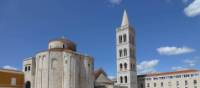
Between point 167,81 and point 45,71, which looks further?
point 167,81

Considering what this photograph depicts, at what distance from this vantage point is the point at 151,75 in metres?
76.9

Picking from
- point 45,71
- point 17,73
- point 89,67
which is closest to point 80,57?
point 89,67

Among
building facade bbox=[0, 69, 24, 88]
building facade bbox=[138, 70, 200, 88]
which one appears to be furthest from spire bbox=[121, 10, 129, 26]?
building facade bbox=[0, 69, 24, 88]

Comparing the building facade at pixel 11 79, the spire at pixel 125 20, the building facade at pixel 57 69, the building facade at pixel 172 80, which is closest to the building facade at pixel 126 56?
the spire at pixel 125 20

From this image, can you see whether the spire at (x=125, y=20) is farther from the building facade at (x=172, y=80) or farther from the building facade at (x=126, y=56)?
the building facade at (x=172, y=80)

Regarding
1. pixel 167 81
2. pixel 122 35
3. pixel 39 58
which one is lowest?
pixel 167 81

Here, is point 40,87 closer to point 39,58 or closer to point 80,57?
point 39,58

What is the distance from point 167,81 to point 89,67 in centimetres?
2833

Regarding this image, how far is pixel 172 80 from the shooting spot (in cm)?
7344

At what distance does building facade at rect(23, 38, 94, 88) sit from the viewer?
49697 mm

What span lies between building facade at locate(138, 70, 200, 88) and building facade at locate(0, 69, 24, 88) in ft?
119

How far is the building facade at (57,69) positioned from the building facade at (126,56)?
18976mm

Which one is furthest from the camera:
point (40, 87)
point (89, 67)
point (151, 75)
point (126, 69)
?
point (151, 75)

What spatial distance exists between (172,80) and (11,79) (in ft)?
133
